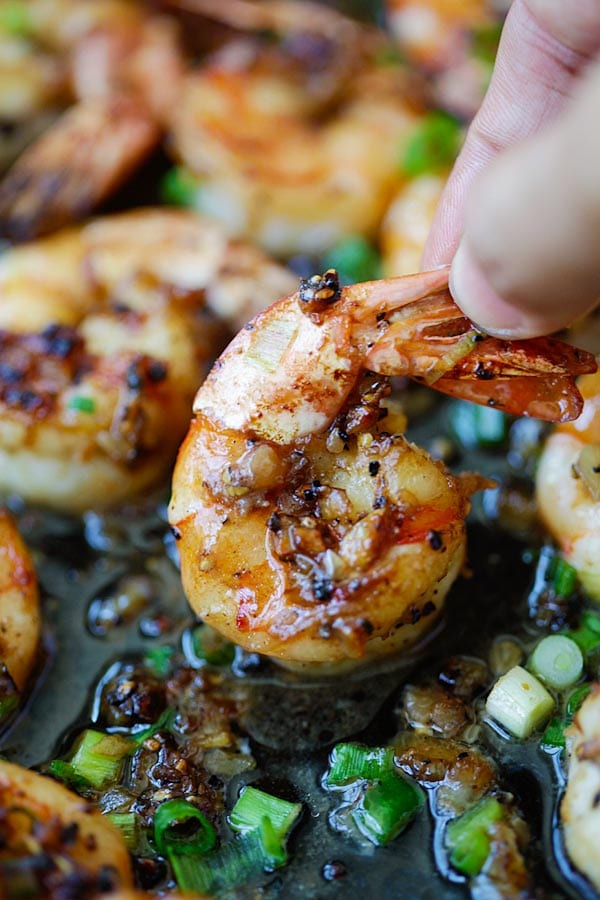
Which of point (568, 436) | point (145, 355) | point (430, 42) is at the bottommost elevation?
point (145, 355)

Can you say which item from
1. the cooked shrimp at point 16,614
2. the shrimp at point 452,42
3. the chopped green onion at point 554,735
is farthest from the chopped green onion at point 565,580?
the shrimp at point 452,42

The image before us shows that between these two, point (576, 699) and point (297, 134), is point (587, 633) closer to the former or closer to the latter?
point (576, 699)

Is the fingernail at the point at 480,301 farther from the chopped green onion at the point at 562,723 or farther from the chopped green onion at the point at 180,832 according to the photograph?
the chopped green onion at the point at 180,832

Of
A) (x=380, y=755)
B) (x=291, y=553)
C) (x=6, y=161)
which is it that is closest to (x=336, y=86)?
(x=6, y=161)

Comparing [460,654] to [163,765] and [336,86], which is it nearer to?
[163,765]

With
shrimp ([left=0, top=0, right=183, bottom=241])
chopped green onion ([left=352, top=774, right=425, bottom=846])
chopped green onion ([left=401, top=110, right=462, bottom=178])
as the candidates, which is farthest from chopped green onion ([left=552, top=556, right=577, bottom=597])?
shrimp ([left=0, top=0, right=183, bottom=241])

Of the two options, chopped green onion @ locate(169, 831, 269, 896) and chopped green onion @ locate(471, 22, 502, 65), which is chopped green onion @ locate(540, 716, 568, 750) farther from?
chopped green onion @ locate(471, 22, 502, 65)
